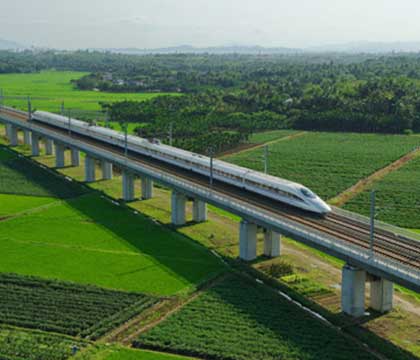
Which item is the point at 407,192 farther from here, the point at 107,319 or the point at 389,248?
the point at 107,319

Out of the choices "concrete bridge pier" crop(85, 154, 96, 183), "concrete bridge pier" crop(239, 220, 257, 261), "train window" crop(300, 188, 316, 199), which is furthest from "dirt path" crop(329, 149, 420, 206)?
"concrete bridge pier" crop(85, 154, 96, 183)

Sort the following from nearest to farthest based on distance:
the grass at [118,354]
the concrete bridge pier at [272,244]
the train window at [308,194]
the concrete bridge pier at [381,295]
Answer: the grass at [118,354] → the concrete bridge pier at [381,295] → the train window at [308,194] → the concrete bridge pier at [272,244]

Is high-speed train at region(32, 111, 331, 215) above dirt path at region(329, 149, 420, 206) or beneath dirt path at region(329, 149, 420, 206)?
above

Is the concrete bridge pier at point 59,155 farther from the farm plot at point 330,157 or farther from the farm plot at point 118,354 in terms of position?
the farm plot at point 118,354

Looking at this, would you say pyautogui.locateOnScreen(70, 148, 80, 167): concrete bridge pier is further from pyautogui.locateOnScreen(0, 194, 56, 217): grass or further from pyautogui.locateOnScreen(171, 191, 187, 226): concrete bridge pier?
pyautogui.locateOnScreen(171, 191, 187, 226): concrete bridge pier

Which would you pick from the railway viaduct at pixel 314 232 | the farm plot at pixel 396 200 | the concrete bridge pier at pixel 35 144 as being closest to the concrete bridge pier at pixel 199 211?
the railway viaduct at pixel 314 232
